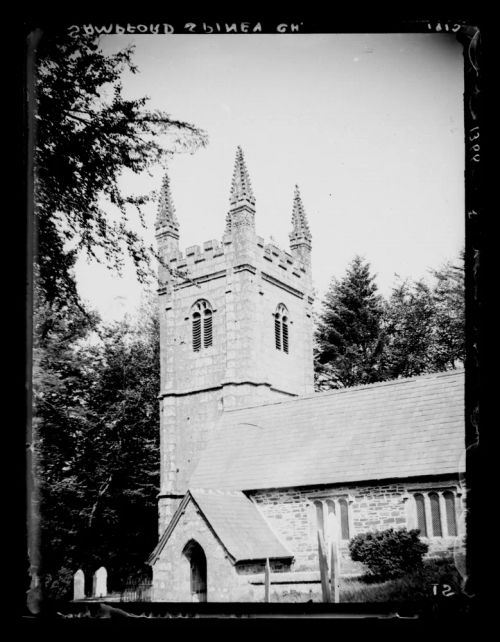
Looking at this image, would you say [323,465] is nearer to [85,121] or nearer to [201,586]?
[201,586]

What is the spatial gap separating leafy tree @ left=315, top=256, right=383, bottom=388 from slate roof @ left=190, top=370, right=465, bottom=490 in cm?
108

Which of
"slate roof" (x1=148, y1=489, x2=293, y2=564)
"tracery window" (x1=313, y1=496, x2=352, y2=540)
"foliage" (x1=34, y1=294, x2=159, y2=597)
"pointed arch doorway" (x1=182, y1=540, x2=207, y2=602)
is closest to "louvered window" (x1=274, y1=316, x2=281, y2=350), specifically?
"slate roof" (x1=148, y1=489, x2=293, y2=564)

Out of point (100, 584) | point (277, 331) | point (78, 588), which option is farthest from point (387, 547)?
point (277, 331)

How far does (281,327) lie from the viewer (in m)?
17.4

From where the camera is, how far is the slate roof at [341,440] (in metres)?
9.43

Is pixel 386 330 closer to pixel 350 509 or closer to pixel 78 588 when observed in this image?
pixel 350 509

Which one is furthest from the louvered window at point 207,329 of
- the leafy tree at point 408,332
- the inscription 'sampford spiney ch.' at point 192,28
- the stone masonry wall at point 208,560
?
the inscription 'sampford spiney ch.' at point 192,28

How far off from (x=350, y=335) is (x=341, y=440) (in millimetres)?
2215

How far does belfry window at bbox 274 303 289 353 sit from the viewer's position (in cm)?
1714

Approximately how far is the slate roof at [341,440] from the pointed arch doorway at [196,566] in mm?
1356

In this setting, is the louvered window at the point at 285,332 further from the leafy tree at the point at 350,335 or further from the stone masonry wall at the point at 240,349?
the leafy tree at the point at 350,335

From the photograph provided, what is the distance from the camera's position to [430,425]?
30.5ft
